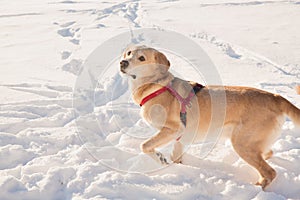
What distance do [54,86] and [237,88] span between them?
11.8 feet

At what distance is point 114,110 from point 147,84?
1.46 metres

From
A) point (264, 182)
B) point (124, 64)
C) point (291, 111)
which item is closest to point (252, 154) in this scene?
point (264, 182)

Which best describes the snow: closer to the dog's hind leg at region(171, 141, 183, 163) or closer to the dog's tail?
the dog's hind leg at region(171, 141, 183, 163)

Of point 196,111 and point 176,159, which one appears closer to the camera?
point 196,111

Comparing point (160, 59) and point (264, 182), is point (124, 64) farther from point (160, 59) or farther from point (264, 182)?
point (264, 182)

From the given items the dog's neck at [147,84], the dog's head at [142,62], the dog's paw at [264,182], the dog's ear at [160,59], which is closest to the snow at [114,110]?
the dog's paw at [264,182]

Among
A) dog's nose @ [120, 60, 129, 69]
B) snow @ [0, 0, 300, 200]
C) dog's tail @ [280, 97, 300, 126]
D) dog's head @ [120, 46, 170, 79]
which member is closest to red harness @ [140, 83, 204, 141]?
dog's head @ [120, 46, 170, 79]

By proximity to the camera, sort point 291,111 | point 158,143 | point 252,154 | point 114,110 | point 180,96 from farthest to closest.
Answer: point 114,110 → point 180,96 → point 158,143 → point 291,111 → point 252,154

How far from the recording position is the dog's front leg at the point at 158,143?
354 centimetres

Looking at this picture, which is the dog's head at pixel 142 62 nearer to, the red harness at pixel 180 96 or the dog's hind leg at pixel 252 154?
the red harness at pixel 180 96

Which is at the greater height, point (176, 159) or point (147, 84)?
point (147, 84)

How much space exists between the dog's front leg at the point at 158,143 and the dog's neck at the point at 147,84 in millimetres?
447

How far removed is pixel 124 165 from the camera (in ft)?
11.7

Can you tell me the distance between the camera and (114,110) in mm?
5180
